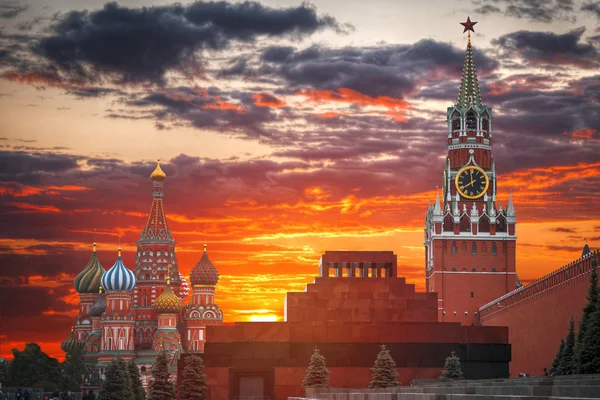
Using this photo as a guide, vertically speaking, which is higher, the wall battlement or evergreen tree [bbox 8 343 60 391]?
the wall battlement

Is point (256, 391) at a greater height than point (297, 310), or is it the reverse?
point (297, 310)

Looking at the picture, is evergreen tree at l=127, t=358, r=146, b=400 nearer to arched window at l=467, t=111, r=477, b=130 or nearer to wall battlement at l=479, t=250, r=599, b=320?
wall battlement at l=479, t=250, r=599, b=320

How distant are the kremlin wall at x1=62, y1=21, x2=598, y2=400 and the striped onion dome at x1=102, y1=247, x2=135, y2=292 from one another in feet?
38.4

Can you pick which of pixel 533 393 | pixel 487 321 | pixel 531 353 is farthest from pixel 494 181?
pixel 533 393

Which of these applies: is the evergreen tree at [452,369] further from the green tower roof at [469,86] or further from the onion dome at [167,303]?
the onion dome at [167,303]

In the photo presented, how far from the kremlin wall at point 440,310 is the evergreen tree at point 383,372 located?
12.9ft

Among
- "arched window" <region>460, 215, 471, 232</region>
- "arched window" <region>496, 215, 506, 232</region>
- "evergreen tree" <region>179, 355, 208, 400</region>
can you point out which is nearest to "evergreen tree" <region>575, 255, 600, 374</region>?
"evergreen tree" <region>179, 355, 208, 400</region>

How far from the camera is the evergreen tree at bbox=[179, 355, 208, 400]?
59656 mm

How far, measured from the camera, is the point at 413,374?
65.8m

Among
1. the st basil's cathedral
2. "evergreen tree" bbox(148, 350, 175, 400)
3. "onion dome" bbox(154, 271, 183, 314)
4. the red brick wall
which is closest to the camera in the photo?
"evergreen tree" bbox(148, 350, 175, 400)

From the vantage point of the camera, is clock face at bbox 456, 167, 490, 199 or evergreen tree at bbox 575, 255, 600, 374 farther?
clock face at bbox 456, 167, 490, 199

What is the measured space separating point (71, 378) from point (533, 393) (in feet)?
351

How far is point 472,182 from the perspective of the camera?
12488 centimetres

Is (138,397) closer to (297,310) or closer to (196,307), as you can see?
(297,310)
